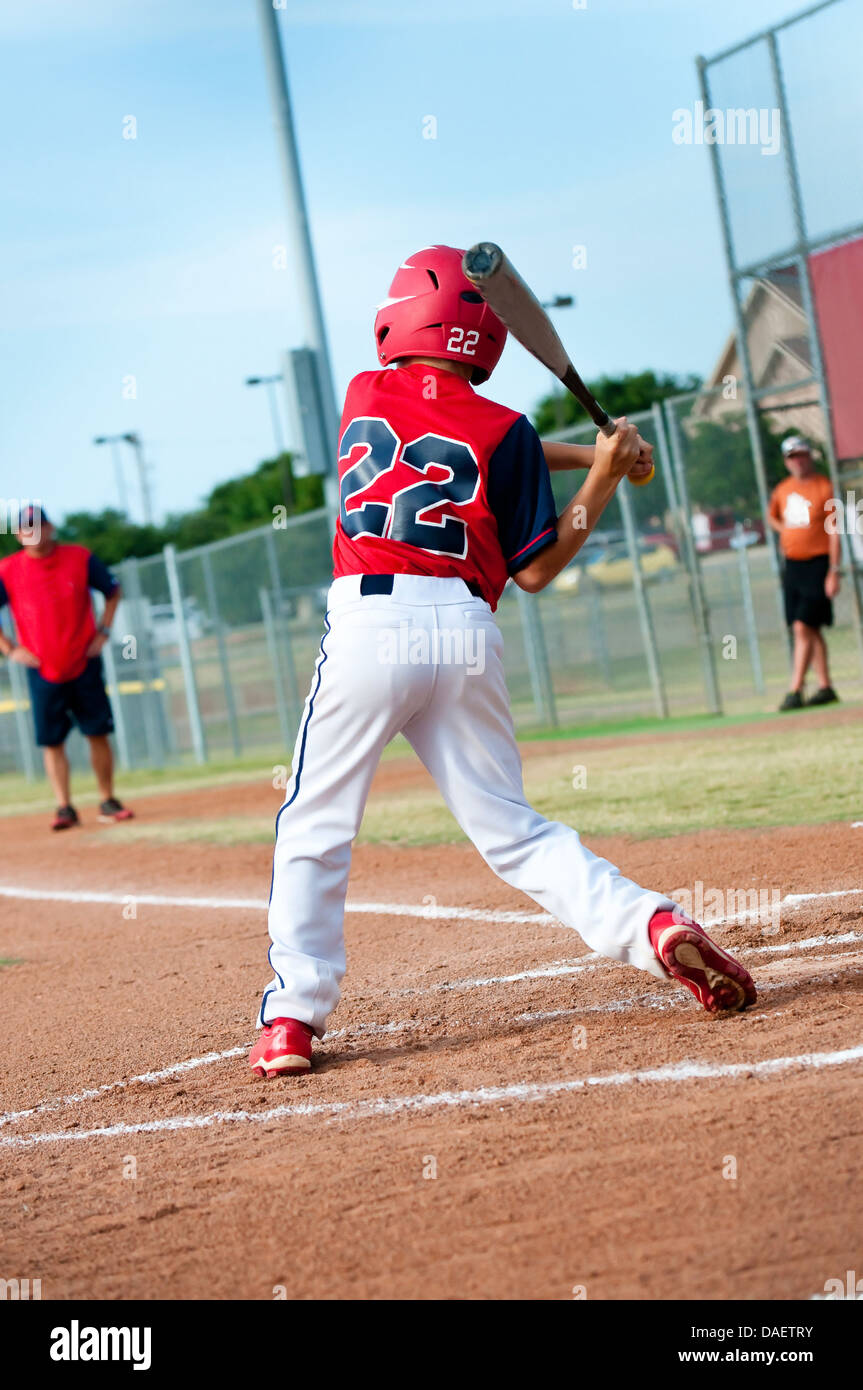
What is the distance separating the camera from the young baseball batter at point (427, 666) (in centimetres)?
348

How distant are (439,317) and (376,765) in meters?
1.16

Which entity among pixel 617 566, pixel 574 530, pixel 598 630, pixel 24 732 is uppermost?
pixel 617 566

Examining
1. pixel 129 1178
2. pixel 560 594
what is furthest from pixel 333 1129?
pixel 560 594

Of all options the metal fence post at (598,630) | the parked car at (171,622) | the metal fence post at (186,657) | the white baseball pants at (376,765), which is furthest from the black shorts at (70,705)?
the parked car at (171,622)

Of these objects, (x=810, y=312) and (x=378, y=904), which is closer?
(x=378, y=904)

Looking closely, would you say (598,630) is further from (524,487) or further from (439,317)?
(524,487)

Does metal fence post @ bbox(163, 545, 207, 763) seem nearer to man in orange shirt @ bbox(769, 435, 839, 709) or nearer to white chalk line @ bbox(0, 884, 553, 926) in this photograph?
man in orange shirt @ bbox(769, 435, 839, 709)

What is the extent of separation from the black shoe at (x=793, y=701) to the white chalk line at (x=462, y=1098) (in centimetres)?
889

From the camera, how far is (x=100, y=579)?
1048 centimetres

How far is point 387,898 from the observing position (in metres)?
6.15

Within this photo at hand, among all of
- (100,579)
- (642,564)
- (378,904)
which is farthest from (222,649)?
(378,904)

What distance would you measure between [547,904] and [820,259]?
951 cm

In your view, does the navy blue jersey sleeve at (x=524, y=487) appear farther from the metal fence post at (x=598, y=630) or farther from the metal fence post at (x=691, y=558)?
the metal fence post at (x=598, y=630)

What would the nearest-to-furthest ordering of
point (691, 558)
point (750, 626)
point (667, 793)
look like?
point (667, 793)
point (691, 558)
point (750, 626)
